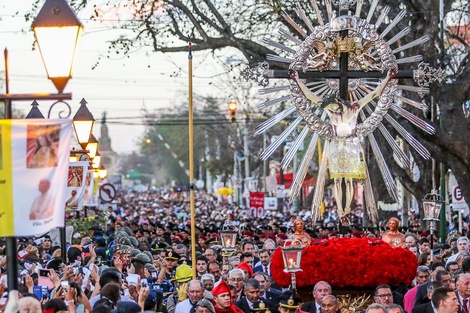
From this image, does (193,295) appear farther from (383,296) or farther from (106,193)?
(106,193)

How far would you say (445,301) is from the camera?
12969 millimetres

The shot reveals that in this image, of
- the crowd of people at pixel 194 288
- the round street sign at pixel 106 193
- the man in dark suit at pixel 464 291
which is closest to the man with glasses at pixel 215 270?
the crowd of people at pixel 194 288

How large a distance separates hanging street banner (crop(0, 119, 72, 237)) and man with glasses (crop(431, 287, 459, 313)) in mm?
4823

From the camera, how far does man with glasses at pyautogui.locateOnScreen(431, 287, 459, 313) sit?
42.4 feet

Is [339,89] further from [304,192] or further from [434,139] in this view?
[304,192]

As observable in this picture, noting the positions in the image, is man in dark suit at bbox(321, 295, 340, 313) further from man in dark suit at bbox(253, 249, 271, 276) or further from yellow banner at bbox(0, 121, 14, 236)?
man in dark suit at bbox(253, 249, 271, 276)

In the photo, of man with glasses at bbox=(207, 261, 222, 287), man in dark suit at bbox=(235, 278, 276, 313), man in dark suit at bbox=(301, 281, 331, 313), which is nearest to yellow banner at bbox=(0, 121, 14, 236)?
man in dark suit at bbox=(301, 281, 331, 313)

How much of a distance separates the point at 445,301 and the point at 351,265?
3.07 m

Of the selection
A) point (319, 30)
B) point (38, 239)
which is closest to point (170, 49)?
point (38, 239)

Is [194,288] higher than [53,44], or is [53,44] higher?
[53,44]

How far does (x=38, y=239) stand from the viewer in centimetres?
2862

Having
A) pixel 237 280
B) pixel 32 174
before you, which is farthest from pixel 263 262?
pixel 32 174

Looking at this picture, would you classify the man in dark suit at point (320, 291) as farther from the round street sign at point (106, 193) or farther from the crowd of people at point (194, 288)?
the round street sign at point (106, 193)

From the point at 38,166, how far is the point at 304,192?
6500cm
